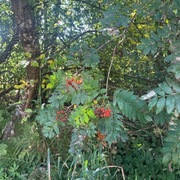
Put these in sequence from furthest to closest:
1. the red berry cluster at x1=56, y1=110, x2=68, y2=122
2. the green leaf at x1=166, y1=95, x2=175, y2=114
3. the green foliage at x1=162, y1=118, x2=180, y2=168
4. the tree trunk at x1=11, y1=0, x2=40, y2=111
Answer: the tree trunk at x1=11, y1=0, x2=40, y2=111
the red berry cluster at x1=56, y1=110, x2=68, y2=122
the green foliage at x1=162, y1=118, x2=180, y2=168
the green leaf at x1=166, y1=95, x2=175, y2=114

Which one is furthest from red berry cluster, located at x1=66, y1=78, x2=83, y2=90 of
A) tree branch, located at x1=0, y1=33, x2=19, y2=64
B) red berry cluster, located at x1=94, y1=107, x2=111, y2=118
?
tree branch, located at x1=0, y1=33, x2=19, y2=64

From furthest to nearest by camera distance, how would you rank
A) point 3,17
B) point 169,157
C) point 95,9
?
point 3,17, point 95,9, point 169,157

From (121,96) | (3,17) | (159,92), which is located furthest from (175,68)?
(3,17)

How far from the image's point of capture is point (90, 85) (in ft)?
4.82

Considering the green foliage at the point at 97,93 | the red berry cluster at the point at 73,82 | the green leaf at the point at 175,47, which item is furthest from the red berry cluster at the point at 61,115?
the green leaf at the point at 175,47

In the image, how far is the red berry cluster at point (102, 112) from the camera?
1.44 m

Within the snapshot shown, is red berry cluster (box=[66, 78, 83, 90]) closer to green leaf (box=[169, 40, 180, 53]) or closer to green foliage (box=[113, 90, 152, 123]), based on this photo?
green foliage (box=[113, 90, 152, 123])

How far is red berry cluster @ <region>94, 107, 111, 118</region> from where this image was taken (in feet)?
4.73

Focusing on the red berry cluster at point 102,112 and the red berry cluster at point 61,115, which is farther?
the red berry cluster at point 61,115

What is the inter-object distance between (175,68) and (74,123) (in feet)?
1.82

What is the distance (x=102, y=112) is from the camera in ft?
4.75

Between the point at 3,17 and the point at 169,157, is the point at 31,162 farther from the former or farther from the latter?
the point at 3,17

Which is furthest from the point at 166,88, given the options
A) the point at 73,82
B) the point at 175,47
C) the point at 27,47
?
the point at 27,47

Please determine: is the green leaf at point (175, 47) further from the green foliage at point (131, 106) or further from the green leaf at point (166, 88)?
the green foliage at point (131, 106)
